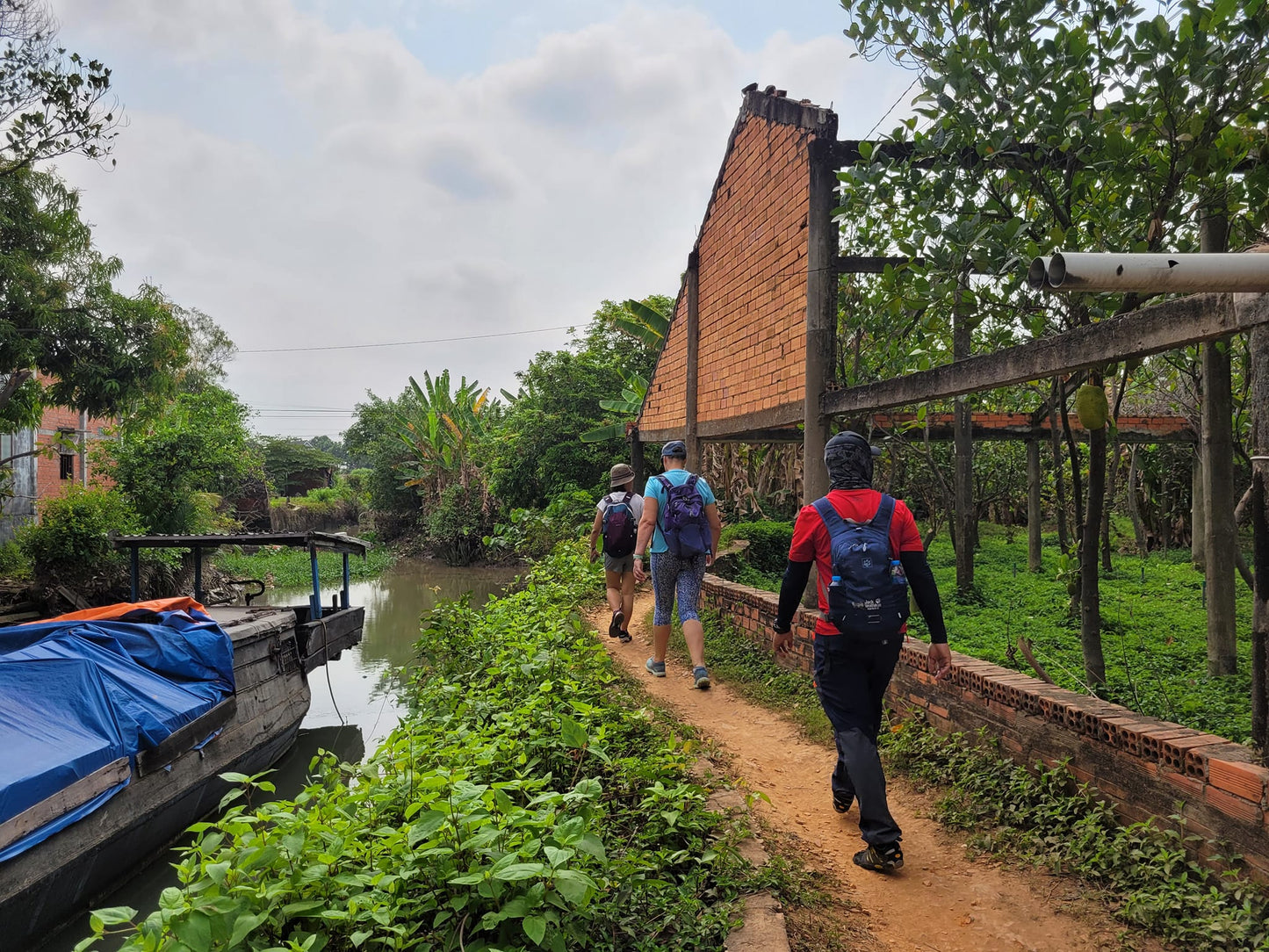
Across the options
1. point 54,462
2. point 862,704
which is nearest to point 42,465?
point 54,462

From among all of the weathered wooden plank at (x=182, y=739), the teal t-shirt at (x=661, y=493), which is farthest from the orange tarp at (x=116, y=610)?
the teal t-shirt at (x=661, y=493)

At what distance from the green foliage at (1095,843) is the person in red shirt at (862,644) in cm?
54

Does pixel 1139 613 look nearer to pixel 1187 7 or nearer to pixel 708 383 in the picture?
pixel 708 383

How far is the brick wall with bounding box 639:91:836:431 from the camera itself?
241 inches

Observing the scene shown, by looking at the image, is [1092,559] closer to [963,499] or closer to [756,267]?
[756,267]

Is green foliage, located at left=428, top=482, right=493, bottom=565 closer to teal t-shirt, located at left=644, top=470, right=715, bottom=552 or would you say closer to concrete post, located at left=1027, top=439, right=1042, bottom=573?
concrete post, located at left=1027, top=439, right=1042, bottom=573

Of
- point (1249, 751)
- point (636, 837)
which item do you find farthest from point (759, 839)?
point (1249, 751)

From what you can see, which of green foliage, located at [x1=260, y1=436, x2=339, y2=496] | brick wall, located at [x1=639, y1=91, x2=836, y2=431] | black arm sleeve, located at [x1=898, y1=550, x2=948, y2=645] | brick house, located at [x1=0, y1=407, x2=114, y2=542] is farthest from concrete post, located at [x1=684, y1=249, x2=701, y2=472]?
green foliage, located at [x1=260, y1=436, x2=339, y2=496]

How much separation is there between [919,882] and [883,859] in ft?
0.51

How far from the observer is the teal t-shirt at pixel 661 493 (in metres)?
5.52

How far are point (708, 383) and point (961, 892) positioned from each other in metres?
6.24

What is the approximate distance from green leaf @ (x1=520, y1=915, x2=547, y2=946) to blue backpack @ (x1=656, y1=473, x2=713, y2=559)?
3650 mm

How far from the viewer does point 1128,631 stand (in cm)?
688

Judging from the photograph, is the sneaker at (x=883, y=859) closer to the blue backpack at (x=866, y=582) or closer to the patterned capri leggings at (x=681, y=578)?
the blue backpack at (x=866, y=582)
